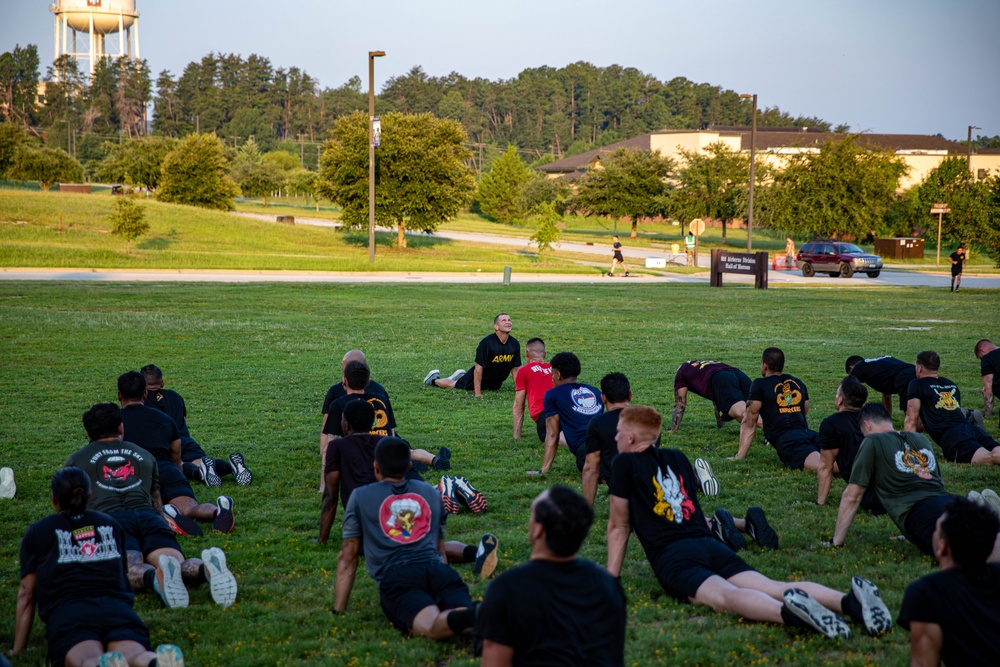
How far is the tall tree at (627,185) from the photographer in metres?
80.2

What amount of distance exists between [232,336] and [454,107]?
164m

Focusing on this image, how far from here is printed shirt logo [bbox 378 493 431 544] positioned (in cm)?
590

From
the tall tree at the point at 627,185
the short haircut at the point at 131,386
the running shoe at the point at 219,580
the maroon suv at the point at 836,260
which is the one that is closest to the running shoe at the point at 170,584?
Result: the running shoe at the point at 219,580

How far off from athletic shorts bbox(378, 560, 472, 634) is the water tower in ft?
489

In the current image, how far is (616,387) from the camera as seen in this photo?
7754 mm

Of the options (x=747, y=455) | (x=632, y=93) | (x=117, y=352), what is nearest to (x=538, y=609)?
(x=747, y=455)

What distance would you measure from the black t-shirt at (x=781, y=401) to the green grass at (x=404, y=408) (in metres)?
0.49

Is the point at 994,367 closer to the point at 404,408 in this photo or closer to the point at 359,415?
the point at 404,408

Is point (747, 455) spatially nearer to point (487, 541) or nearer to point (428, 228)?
point (487, 541)

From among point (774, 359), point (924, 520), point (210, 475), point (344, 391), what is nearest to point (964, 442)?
point (774, 359)

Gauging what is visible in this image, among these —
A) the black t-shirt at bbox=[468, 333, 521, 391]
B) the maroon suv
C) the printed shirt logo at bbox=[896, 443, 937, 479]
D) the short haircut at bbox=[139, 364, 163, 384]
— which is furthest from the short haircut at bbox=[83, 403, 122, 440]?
the maroon suv

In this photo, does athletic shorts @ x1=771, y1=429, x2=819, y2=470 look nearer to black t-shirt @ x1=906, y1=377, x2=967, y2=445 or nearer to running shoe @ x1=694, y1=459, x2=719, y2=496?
black t-shirt @ x1=906, y1=377, x2=967, y2=445

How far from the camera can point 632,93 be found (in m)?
191

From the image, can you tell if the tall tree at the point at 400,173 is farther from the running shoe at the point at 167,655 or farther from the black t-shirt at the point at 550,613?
the black t-shirt at the point at 550,613
